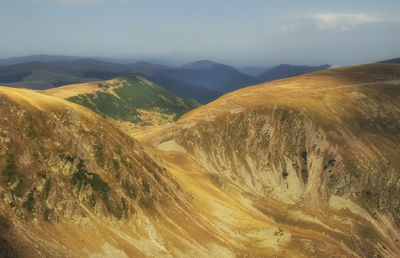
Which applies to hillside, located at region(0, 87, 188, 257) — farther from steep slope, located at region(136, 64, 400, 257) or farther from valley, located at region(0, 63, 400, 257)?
steep slope, located at region(136, 64, 400, 257)

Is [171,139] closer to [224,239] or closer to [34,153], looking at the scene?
[224,239]

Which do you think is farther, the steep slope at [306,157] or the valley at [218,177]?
the steep slope at [306,157]

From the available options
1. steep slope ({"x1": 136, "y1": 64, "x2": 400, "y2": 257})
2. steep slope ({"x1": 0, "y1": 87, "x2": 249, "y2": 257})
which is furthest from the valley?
steep slope ({"x1": 136, "y1": 64, "x2": 400, "y2": 257})

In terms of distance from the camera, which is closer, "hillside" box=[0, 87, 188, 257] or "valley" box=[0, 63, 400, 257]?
"hillside" box=[0, 87, 188, 257]

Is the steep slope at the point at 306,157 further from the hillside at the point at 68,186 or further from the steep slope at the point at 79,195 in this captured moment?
the hillside at the point at 68,186

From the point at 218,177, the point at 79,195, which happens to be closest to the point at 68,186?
the point at 79,195

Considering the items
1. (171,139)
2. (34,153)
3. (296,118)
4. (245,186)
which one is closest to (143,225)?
(34,153)

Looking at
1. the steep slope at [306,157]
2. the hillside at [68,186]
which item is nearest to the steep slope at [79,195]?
the hillside at [68,186]

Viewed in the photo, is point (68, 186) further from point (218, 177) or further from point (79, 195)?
point (218, 177)
